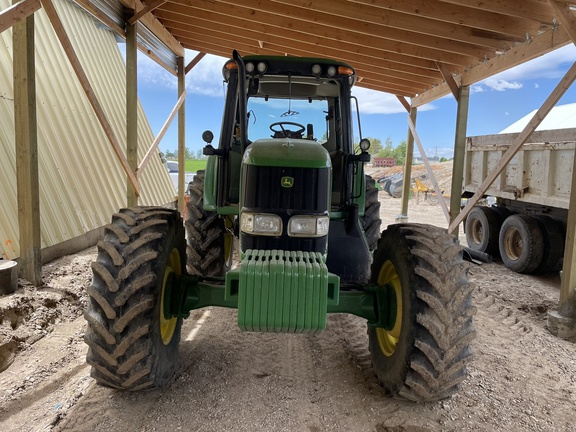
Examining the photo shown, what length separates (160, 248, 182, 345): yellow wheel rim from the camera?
2918mm

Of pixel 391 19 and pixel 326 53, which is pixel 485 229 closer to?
pixel 391 19

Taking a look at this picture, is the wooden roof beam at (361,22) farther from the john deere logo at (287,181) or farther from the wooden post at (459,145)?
the john deere logo at (287,181)

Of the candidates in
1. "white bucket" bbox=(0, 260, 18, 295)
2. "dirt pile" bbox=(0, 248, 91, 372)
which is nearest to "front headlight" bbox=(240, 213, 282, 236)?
"dirt pile" bbox=(0, 248, 91, 372)

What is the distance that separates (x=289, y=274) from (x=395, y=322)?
3.22ft

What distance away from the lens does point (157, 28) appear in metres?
7.80

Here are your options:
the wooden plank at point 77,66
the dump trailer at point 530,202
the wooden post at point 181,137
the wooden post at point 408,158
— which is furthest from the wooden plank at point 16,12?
the wooden post at point 408,158

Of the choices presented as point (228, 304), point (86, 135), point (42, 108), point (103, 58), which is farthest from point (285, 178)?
point (103, 58)

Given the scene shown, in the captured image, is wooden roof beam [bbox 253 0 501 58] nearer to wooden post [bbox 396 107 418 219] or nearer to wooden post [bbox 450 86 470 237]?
wooden post [bbox 450 86 470 237]

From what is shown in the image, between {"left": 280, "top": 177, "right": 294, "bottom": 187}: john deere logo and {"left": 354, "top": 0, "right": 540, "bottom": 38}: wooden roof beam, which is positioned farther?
{"left": 354, "top": 0, "right": 540, "bottom": 38}: wooden roof beam

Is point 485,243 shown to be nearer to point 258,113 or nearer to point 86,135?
point 258,113

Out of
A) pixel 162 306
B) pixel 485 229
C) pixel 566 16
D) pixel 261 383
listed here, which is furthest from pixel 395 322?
pixel 485 229

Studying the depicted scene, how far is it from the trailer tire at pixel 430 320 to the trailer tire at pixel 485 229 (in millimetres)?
5601

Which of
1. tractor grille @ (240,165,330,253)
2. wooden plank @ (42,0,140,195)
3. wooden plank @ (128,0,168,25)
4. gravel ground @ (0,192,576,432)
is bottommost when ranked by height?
gravel ground @ (0,192,576,432)

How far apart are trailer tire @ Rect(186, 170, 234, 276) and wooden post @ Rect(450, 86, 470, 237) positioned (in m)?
4.73
